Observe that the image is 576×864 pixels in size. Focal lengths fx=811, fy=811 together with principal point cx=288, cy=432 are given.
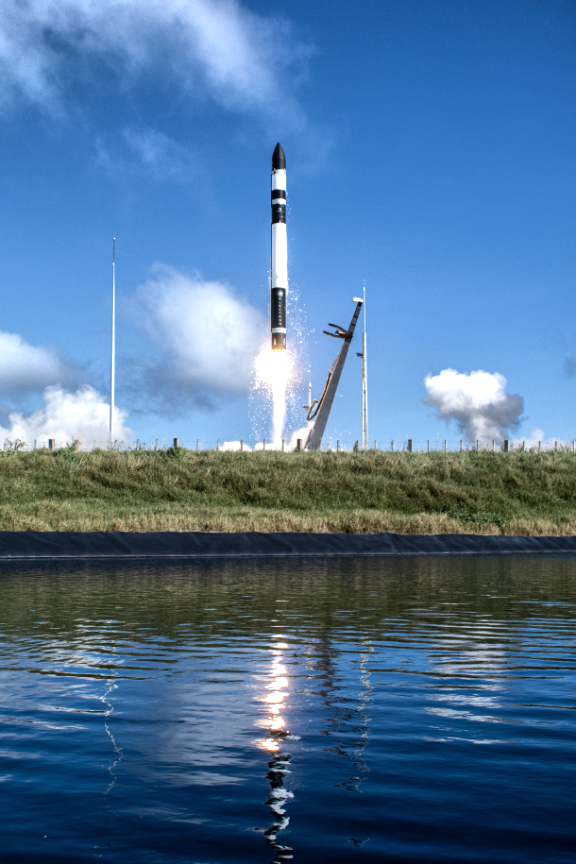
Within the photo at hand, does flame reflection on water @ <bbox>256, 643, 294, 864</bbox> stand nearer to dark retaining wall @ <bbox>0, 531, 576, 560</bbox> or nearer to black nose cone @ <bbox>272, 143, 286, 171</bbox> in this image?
dark retaining wall @ <bbox>0, 531, 576, 560</bbox>

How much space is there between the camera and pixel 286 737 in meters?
5.23

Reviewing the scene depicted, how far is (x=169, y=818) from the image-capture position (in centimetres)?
382

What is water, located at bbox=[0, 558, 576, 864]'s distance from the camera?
3650 mm

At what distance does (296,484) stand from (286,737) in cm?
4226

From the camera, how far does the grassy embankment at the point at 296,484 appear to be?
140 ft

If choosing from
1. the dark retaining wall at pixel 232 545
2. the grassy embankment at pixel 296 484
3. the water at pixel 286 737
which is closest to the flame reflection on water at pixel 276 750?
the water at pixel 286 737

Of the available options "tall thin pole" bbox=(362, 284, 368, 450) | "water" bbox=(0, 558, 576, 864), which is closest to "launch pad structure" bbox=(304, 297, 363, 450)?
"tall thin pole" bbox=(362, 284, 368, 450)

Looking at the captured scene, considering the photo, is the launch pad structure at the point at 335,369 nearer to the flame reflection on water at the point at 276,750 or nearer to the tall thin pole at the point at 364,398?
the tall thin pole at the point at 364,398

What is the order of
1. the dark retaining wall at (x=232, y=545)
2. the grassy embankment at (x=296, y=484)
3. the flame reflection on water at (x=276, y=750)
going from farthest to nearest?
1. the grassy embankment at (x=296, y=484)
2. the dark retaining wall at (x=232, y=545)
3. the flame reflection on water at (x=276, y=750)

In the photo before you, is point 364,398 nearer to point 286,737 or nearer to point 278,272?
point 278,272

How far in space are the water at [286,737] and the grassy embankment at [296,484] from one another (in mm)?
27170

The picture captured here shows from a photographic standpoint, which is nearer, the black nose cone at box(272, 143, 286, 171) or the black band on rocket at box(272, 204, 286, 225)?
the black band on rocket at box(272, 204, 286, 225)

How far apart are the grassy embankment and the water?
1070 inches

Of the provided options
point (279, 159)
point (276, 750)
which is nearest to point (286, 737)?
point (276, 750)
